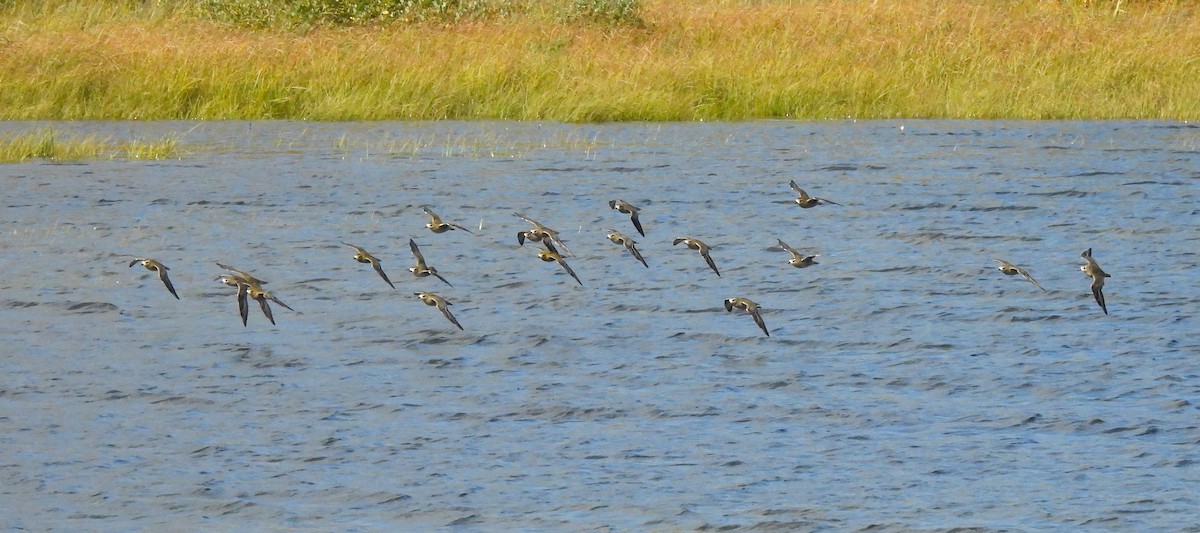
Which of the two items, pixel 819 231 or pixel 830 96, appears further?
pixel 830 96

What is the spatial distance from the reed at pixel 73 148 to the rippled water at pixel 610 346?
0.35 metres

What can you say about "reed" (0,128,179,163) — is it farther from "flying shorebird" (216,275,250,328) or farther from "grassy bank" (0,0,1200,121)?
"flying shorebird" (216,275,250,328)

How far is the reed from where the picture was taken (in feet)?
70.3

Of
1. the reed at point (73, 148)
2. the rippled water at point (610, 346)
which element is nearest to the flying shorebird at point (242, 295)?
the rippled water at point (610, 346)

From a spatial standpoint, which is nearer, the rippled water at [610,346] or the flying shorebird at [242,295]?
the rippled water at [610,346]

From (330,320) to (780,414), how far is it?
14.0 feet

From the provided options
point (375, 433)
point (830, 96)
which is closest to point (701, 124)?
point (830, 96)

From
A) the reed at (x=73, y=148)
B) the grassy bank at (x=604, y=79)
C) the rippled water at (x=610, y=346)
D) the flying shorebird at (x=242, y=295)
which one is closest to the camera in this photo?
the rippled water at (x=610, y=346)

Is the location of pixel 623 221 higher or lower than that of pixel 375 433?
lower

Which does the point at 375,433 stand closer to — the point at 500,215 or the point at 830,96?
the point at 500,215

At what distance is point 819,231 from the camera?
18094 millimetres

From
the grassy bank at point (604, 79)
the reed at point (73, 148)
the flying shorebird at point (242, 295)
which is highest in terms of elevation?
the flying shorebird at point (242, 295)

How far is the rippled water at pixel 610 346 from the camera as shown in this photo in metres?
9.27

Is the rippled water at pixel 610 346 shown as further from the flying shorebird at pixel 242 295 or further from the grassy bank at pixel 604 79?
the grassy bank at pixel 604 79
